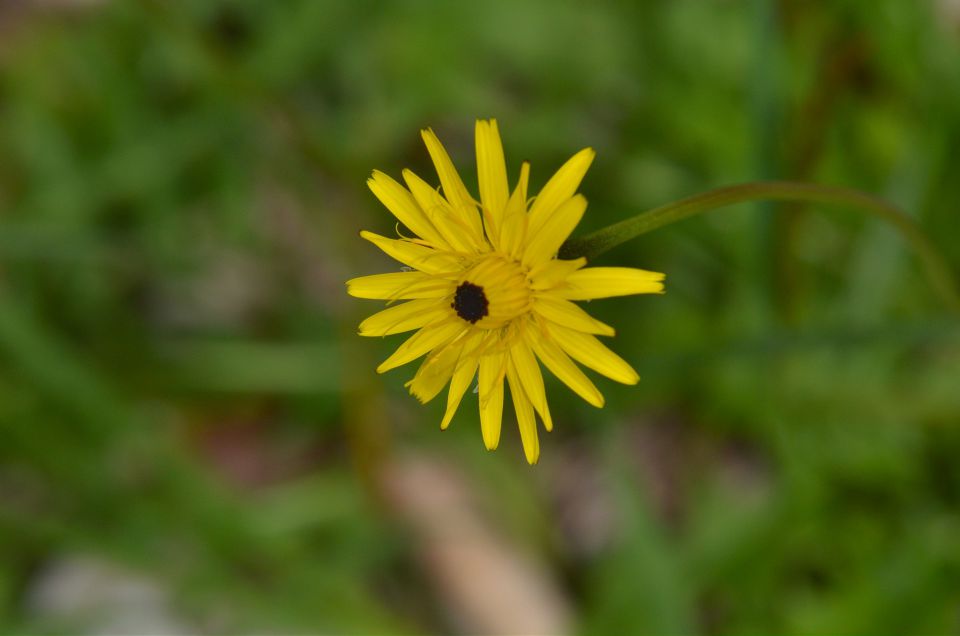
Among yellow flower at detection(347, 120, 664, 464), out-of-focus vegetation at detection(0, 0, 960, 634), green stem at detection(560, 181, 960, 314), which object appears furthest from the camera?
out-of-focus vegetation at detection(0, 0, 960, 634)

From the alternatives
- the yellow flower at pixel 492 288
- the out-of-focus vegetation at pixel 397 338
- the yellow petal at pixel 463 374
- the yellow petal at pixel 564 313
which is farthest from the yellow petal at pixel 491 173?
the out-of-focus vegetation at pixel 397 338

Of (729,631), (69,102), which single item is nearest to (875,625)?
(729,631)

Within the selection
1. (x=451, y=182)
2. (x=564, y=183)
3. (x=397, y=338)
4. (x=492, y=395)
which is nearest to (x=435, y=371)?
(x=492, y=395)

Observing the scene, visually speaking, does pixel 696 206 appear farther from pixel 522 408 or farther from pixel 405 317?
pixel 405 317

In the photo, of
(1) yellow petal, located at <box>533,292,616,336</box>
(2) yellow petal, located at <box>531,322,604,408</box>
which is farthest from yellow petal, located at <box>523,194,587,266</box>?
(2) yellow petal, located at <box>531,322,604,408</box>

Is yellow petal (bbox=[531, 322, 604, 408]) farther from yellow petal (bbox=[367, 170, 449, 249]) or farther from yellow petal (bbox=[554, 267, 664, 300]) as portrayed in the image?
yellow petal (bbox=[367, 170, 449, 249])
